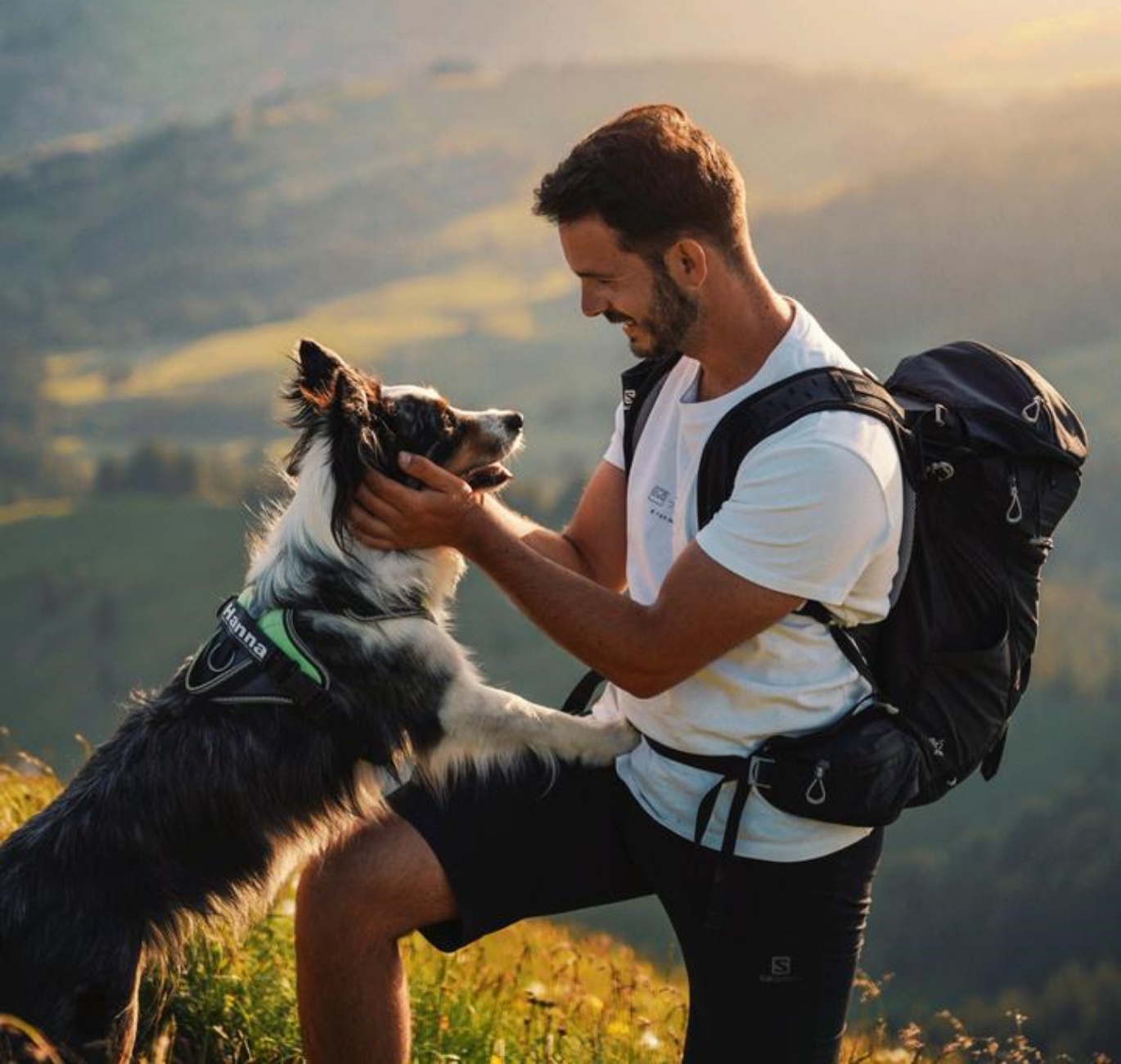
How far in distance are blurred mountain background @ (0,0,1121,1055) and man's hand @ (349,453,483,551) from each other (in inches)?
19.5

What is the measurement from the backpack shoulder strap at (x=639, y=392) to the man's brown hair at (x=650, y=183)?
50 cm

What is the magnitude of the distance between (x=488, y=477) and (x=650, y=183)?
126 cm

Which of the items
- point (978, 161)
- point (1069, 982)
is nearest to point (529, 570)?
point (1069, 982)

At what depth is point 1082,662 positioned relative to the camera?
68375 millimetres

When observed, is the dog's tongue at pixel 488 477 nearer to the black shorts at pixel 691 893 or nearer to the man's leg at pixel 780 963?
the black shorts at pixel 691 893

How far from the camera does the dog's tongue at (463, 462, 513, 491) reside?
4188mm

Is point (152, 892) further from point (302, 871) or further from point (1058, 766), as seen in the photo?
point (1058, 766)

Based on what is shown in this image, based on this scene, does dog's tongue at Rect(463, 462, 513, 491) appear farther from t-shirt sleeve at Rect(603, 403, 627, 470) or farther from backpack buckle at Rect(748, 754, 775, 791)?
backpack buckle at Rect(748, 754, 775, 791)

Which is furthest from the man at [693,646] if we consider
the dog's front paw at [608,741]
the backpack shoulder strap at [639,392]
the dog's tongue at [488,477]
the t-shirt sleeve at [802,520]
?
the dog's tongue at [488,477]

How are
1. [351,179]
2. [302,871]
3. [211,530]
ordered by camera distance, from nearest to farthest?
[302,871] < [211,530] < [351,179]

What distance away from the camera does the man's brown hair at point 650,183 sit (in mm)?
3238

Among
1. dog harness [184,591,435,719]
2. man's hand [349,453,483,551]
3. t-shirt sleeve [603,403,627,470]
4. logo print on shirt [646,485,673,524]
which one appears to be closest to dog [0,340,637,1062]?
dog harness [184,591,435,719]

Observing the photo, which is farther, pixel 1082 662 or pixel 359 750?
pixel 1082 662

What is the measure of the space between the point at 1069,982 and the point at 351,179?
16324 cm
